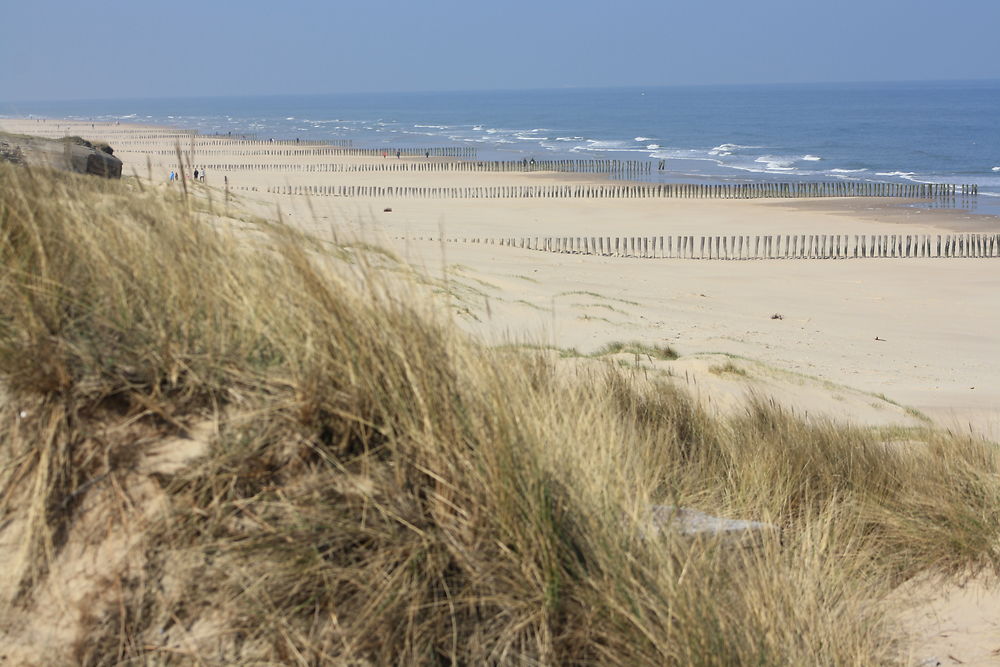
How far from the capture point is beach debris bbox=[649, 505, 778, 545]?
3.20 m

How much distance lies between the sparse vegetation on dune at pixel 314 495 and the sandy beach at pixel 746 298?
455 mm

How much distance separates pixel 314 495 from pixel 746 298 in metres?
15.4

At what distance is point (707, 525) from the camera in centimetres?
338

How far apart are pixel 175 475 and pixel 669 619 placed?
148 cm

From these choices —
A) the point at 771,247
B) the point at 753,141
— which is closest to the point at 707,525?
the point at 771,247

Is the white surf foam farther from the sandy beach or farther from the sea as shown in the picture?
the sandy beach

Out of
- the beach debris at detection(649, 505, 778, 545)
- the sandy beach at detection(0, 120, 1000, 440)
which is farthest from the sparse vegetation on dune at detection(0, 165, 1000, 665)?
the sandy beach at detection(0, 120, 1000, 440)

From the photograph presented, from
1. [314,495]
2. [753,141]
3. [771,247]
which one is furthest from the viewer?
[753,141]

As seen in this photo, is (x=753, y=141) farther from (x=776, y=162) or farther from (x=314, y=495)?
(x=314, y=495)

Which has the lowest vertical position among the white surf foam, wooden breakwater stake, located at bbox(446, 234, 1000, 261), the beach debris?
wooden breakwater stake, located at bbox(446, 234, 1000, 261)

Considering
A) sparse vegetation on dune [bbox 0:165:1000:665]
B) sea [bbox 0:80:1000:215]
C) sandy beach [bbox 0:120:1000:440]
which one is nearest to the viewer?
sparse vegetation on dune [bbox 0:165:1000:665]

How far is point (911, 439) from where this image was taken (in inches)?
239

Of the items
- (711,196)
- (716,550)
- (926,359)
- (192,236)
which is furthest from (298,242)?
(711,196)

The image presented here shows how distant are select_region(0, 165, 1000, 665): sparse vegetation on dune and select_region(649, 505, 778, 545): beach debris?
0.22 feet
